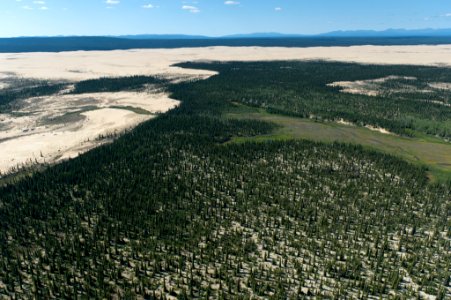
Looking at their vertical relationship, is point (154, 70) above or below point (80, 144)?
above

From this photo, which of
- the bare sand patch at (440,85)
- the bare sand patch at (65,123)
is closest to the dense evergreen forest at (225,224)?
the bare sand patch at (65,123)

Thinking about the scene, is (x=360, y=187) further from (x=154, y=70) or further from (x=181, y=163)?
(x=154, y=70)

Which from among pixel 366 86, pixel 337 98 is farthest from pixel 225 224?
pixel 366 86

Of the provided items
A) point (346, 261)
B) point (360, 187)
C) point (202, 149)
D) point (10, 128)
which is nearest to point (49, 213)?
point (202, 149)

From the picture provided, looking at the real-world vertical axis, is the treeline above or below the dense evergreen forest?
above

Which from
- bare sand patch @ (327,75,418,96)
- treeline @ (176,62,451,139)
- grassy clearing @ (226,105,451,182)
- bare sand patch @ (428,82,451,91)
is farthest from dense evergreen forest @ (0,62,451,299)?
bare sand patch @ (428,82,451,91)

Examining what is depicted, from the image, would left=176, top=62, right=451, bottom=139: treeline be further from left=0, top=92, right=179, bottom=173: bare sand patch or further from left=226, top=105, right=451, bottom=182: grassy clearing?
left=0, top=92, right=179, bottom=173: bare sand patch

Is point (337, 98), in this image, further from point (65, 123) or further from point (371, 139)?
point (65, 123)
